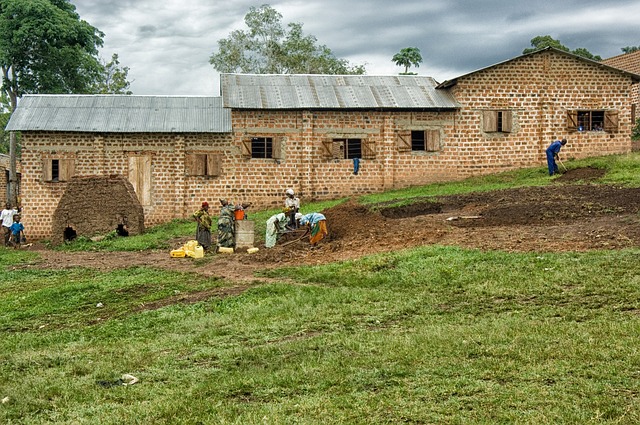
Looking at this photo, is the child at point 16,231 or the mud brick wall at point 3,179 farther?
the mud brick wall at point 3,179

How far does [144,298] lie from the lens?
36.8 feet

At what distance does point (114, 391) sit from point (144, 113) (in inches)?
807

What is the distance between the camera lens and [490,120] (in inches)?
1005

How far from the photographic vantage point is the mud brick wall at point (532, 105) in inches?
1003

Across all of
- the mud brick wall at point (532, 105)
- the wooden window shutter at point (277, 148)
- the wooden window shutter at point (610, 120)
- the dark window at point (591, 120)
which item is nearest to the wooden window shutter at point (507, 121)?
the mud brick wall at point (532, 105)

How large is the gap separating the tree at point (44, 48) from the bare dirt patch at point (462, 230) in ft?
51.8

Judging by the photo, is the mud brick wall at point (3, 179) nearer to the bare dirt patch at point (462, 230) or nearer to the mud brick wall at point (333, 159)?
the mud brick wall at point (333, 159)

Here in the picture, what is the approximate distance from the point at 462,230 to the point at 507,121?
40.4 feet

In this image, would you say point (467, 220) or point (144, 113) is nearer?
point (467, 220)

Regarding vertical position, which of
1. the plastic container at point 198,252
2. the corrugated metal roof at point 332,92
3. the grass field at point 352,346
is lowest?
the grass field at point 352,346

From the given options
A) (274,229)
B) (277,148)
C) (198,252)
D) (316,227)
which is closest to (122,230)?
(198,252)

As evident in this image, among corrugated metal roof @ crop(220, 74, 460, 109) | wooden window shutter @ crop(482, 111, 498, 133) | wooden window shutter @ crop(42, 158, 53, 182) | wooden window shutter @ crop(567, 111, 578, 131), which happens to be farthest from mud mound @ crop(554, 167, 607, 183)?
wooden window shutter @ crop(42, 158, 53, 182)

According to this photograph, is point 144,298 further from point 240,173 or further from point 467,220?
point 240,173

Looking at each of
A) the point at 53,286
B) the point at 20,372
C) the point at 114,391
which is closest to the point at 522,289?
the point at 114,391
